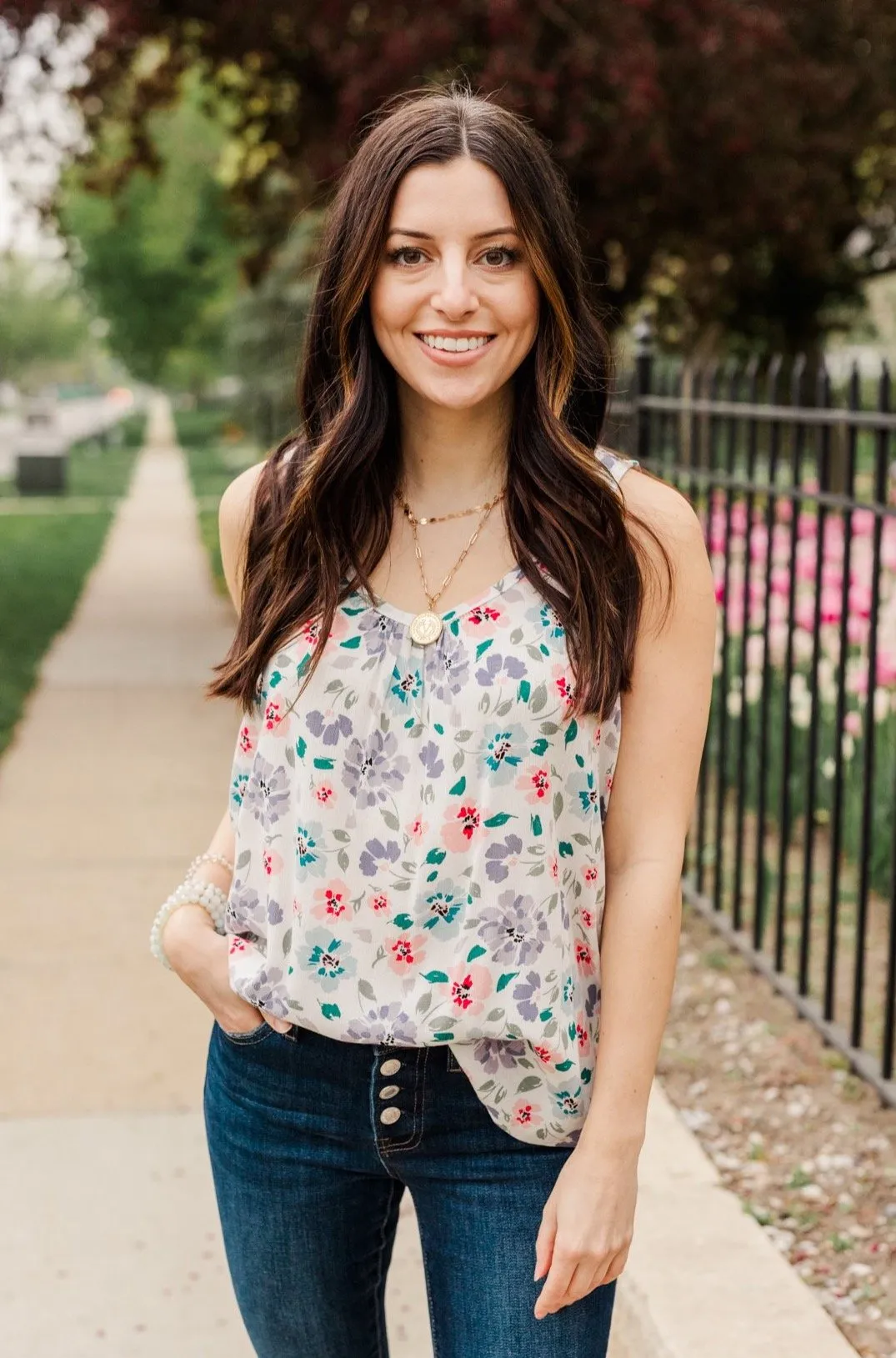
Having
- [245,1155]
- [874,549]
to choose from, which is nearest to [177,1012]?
[874,549]

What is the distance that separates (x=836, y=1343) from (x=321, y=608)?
154 cm

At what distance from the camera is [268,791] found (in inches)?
68.2

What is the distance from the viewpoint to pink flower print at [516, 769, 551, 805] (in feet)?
5.25

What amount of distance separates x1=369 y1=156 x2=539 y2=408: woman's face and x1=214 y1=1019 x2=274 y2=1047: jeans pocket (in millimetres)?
682

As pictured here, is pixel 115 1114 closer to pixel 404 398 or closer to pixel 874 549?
pixel 874 549

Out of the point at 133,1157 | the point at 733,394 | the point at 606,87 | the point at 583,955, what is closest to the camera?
the point at 583,955

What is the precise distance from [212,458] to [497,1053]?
36.3 meters

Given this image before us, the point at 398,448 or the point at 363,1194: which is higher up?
the point at 398,448

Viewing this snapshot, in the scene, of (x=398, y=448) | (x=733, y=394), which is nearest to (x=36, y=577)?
(x=733, y=394)

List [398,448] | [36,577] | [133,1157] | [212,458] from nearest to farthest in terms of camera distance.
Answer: [398,448] → [133,1157] → [36,577] → [212,458]

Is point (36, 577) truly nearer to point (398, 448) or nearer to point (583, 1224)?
point (398, 448)

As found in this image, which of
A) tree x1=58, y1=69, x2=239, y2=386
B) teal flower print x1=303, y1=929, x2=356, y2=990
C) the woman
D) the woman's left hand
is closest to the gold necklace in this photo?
the woman

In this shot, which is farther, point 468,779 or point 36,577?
point 36,577

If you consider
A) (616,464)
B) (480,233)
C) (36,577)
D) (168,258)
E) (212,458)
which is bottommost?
(212,458)
